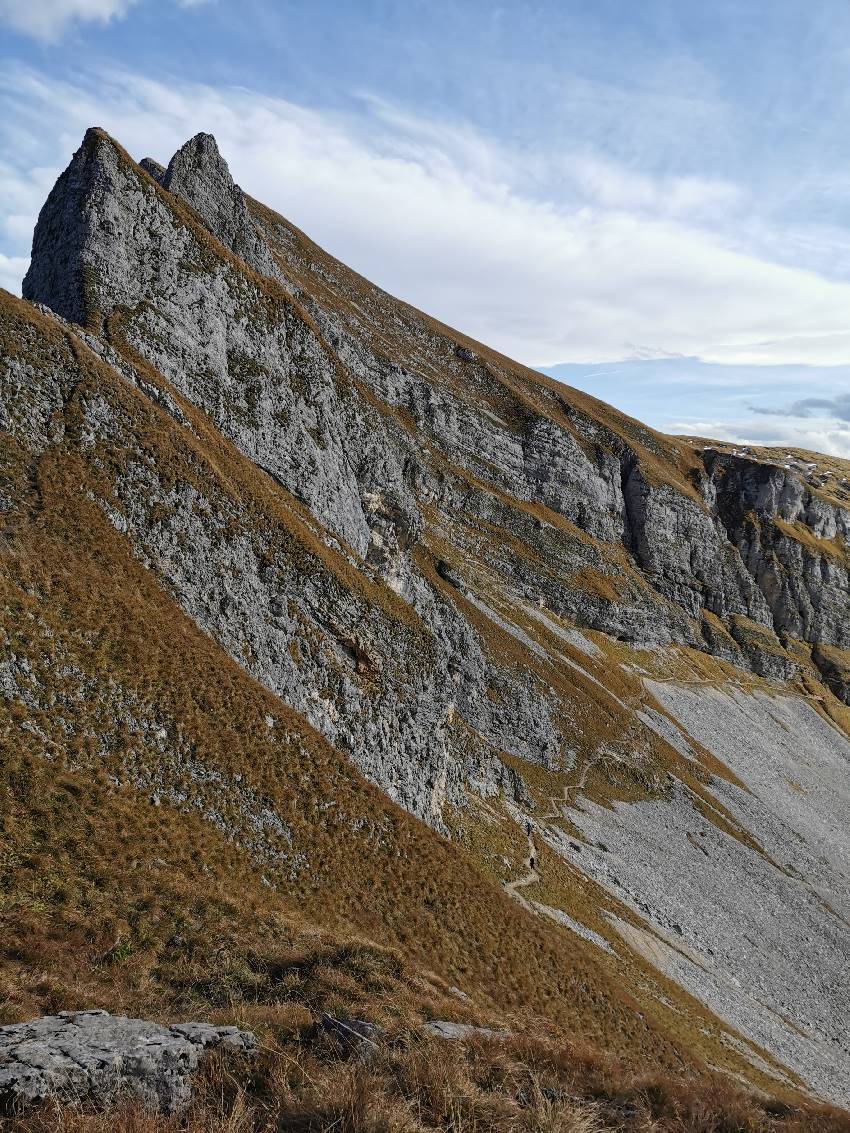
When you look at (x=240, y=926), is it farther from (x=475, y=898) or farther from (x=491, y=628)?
(x=491, y=628)

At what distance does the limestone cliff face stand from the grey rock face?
2249 centimetres

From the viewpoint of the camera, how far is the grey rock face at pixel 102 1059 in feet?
25.2

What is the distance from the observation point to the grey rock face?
25.2 ft

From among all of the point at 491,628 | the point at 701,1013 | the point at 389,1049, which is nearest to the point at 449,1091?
the point at 389,1049

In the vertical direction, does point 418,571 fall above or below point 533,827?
above

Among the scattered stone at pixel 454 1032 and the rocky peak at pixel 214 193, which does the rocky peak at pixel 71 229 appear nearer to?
the rocky peak at pixel 214 193

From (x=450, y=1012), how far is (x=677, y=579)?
140 m

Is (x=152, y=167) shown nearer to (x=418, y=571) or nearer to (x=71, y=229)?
(x=71, y=229)

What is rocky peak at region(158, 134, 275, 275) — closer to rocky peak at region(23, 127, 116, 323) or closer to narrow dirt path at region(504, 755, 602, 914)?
rocky peak at region(23, 127, 116, 323)

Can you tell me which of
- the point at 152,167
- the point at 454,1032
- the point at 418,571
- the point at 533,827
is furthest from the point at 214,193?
the point at 454,1032

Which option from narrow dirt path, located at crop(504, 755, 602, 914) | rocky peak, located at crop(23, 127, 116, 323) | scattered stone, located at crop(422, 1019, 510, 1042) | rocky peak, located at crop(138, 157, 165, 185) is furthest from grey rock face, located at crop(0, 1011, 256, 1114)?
rocky peak, located at crop(138, 157, 165, 185)

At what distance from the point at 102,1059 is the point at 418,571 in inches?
2423

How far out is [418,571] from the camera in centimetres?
6950

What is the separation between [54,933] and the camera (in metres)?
14.8
